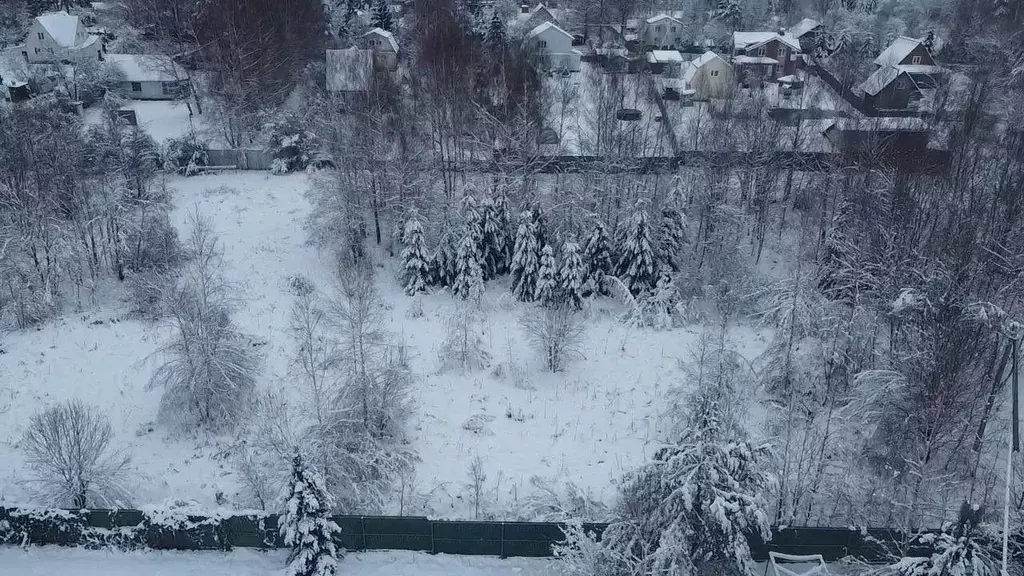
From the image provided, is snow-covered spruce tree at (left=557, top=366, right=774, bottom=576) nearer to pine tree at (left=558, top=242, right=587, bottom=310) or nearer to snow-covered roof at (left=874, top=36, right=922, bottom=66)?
pine tree at (left=558, top=242, right=587, bottom=310)

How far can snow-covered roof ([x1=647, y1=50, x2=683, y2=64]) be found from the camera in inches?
1987

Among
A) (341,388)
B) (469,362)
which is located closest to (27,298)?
(341,388)

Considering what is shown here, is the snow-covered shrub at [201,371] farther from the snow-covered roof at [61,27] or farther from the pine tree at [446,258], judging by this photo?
the snow-covered roof at [61,27]

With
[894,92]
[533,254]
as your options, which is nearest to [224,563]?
[533,254]

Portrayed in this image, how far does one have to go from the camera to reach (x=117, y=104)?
136 ft

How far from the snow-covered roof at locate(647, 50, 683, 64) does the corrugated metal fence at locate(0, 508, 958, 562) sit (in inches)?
1532

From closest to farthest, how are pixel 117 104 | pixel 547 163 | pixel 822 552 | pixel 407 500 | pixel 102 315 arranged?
pixel 822 552 → pixel 407 500 → pixel 102 315 → pixel 547 163 → pixel 117 104

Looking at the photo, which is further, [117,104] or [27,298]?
[117,104]

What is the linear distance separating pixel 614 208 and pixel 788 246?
7.45 m

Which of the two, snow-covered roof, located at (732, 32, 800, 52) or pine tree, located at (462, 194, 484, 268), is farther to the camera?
snow-covered roof, located at (732, 32, 800, 52)

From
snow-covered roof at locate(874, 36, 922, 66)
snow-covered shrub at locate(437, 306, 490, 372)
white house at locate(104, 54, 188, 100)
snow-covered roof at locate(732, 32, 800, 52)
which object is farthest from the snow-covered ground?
snow-covered roof at locate(732, 32, 800, 52)

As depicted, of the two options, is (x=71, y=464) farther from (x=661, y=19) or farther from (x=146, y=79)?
(x=661, y=19)

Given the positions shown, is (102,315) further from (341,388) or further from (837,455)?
(837,455)

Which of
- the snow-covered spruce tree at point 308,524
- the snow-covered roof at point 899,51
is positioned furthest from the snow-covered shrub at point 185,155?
the snow-covered roof at point 899,51
